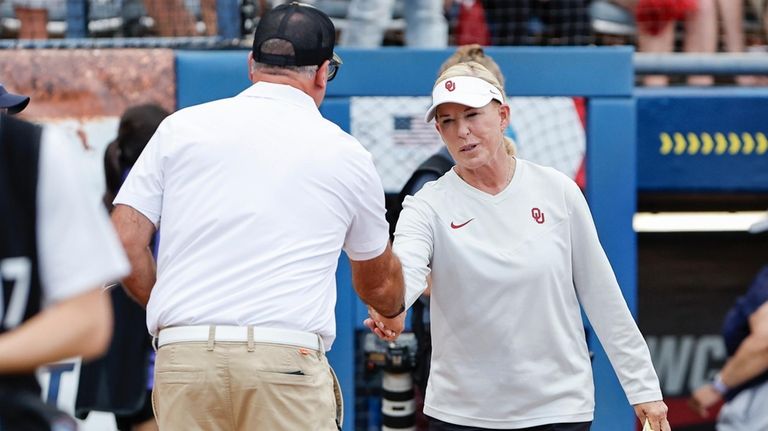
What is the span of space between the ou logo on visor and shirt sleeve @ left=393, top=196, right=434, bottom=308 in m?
0.31

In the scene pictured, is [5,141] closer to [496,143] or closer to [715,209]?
[496,143]

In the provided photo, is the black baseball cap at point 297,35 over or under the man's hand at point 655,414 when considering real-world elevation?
over

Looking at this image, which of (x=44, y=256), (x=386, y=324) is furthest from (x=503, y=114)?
(x=44, y=256)

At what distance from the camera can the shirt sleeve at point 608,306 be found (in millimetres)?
3842

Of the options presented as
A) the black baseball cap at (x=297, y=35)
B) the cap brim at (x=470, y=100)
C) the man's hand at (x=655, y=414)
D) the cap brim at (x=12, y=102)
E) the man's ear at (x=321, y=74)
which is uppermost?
the black baseball cap at (x=297, y=35)

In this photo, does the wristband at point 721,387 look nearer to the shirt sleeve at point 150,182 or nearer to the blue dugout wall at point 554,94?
the blue dugout wall at point 554,94

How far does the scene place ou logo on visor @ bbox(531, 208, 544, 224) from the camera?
150 inches

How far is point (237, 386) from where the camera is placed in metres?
3.20

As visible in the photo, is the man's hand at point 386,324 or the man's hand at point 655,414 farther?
the man's hand at point 655,414

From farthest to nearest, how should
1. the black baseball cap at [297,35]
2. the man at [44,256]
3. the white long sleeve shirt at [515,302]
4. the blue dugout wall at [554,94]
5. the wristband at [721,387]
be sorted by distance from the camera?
the blue dugout wall at [554,94], the wristband at [721,387], the white long sleeve shirt at [515,302], the black baseball cap at [297,35], the man at [44,256]

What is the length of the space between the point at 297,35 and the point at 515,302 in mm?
1012

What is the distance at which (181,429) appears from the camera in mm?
3254

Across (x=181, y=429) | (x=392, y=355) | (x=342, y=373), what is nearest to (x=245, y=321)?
(x=181, y=429)

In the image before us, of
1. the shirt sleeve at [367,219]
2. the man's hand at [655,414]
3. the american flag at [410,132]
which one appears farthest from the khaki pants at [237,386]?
the american flag at [410,132]
